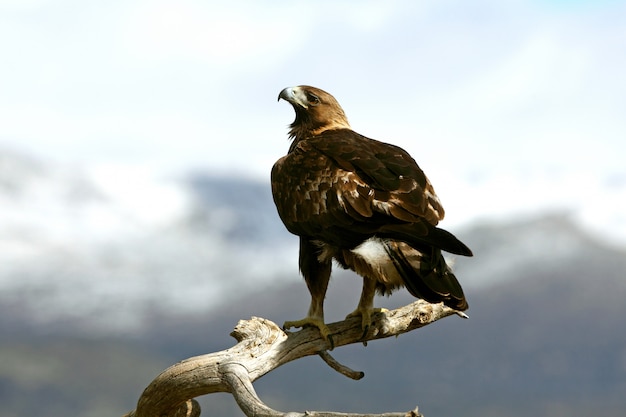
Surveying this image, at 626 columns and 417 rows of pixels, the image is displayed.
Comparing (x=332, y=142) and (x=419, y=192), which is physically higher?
(x=332, y=142)

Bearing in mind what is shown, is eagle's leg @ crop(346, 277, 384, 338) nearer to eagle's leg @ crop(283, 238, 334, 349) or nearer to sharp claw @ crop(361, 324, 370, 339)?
sharp claw @ crop(361, 324, 370, 339)

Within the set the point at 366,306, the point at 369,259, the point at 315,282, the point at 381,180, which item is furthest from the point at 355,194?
the point at 366,306

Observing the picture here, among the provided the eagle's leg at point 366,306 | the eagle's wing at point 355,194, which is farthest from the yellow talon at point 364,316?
the eagle's wing at point 355,194

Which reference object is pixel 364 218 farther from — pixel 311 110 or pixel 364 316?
pixel 311 110

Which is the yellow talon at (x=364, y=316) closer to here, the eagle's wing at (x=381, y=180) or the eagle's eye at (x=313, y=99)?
the eagle's wing at (x=381, y=180)

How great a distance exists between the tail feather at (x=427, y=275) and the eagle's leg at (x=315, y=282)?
947mm

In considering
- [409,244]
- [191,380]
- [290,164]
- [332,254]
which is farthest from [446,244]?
[191,380]

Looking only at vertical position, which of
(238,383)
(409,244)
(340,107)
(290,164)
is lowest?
(238,383)

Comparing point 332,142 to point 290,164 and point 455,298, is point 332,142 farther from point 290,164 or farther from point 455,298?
point 455,298

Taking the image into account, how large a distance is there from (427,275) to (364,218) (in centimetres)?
68

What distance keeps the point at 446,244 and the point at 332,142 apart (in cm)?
172

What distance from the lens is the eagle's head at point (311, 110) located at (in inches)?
351

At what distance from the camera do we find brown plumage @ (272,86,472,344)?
718 cm

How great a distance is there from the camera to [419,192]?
24.8 ft
